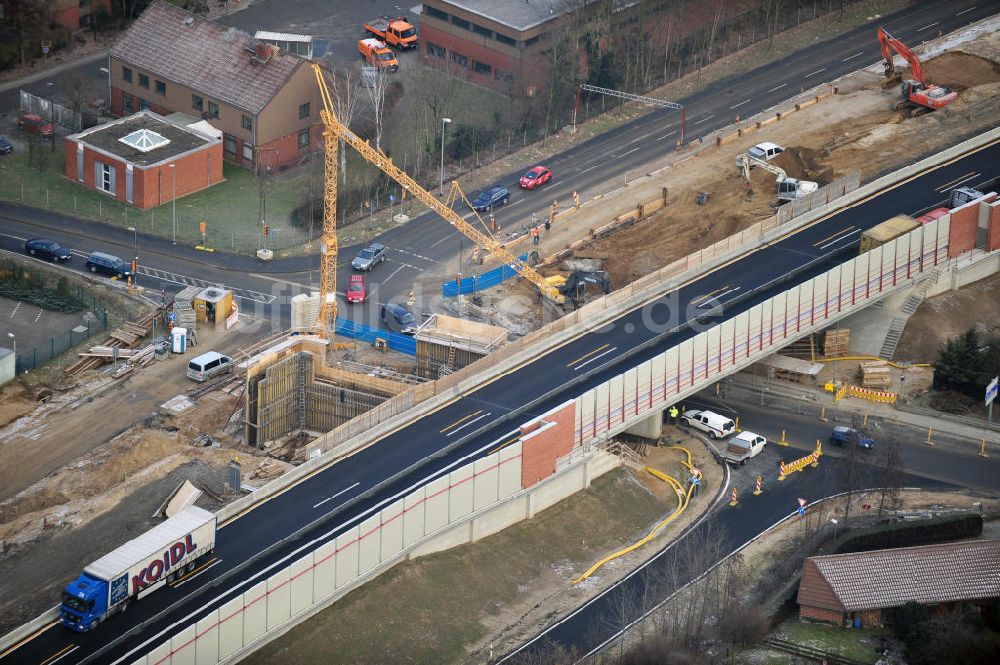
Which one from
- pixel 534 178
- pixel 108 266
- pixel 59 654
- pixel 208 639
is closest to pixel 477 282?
pixel 534 178

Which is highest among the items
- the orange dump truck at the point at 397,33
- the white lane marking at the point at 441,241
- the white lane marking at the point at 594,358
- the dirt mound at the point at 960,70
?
the dirt mound at the point at 960,70

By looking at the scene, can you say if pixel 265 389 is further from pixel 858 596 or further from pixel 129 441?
pixel 858 596

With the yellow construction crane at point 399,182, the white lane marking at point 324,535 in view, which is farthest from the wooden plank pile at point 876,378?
the white lane marking at point 324,535

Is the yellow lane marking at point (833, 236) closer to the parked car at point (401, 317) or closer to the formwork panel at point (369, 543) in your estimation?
the parked car at point (401, 317)

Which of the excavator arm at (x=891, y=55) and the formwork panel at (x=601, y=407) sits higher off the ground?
the excavator arm at (x=891, y=55)

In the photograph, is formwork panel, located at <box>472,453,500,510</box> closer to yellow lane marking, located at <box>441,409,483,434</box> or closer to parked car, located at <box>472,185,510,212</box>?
yellow lane marking, located at <box>441,409,483,434</box>

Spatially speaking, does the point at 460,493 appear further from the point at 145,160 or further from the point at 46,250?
the point at 145,160
